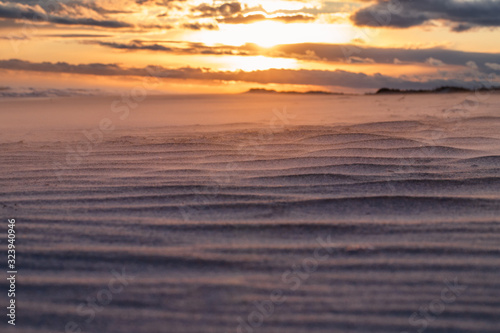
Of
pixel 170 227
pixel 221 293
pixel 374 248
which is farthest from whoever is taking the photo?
pixel 170 227

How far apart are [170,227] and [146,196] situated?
472 mm

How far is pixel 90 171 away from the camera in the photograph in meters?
3.02

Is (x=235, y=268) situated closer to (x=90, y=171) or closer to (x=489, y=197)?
(x=489, y=197)

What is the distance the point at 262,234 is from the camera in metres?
1.91

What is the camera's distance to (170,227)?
6.61 feet

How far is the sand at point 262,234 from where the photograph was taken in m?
1.41

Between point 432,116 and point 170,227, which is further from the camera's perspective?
point 432,116

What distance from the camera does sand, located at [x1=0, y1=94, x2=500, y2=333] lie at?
1.41m

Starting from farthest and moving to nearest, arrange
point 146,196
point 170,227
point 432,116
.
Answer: point 432,116 < point 146,196 < point 170,227

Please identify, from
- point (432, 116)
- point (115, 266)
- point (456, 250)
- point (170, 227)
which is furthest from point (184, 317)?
point (432, 116)

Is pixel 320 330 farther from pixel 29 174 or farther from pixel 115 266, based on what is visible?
pixel 29 174

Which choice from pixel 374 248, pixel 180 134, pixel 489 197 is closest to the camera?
pixel 374 248

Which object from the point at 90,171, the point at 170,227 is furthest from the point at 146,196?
the point at 90,171

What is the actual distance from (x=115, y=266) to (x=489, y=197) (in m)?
1.63
